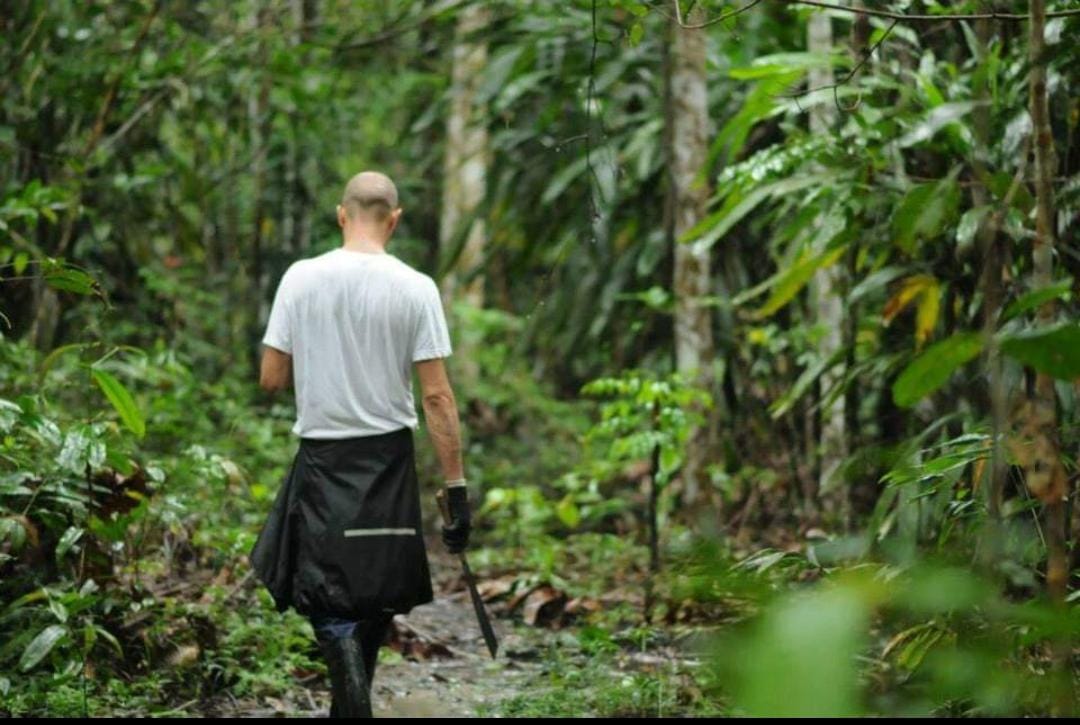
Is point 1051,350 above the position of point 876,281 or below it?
above

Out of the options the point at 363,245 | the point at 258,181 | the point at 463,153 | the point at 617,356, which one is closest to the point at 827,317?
the point at 617,356

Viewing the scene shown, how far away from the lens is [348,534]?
4.37m

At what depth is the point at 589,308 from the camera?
10664 mm

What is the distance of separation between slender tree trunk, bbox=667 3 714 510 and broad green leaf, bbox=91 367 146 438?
4531 millimetres

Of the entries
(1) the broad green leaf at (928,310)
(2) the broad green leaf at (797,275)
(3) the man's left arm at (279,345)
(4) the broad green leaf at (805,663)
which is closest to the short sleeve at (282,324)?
(3) the man's left arm at (279,345)

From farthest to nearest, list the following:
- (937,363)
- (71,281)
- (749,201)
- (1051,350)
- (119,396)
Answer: (749,201), (119,396), (71,281), (937,363), (1051,350)

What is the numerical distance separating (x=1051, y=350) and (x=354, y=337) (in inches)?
128

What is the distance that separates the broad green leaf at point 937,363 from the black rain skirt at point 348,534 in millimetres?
2974

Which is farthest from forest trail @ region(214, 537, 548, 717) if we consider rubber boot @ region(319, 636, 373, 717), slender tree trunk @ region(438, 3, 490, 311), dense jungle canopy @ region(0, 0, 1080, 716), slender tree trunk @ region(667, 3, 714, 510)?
slender tree trunk @ region(438, 3, 490, 311)

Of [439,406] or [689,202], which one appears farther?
[689,202]

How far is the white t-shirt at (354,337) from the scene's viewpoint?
4.42m

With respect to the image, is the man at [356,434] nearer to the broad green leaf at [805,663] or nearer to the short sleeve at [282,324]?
the short sleeve at [282,324]

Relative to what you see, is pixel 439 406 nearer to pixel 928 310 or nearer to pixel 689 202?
pixel 928 310

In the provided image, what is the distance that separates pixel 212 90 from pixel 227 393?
2.50 meters
